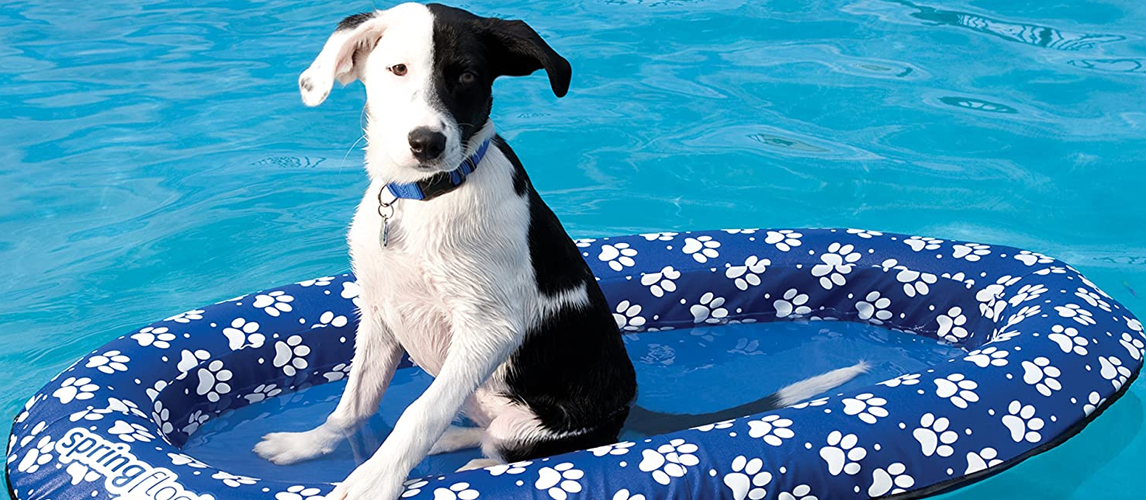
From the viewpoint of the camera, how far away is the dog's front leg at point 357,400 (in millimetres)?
2973

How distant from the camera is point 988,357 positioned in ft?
9.78

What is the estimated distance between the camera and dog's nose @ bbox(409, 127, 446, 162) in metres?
2.37

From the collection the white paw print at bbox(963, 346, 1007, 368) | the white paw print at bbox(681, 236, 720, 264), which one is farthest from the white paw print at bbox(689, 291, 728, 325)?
the white paw print at bbox(963, 346, 1007, 368)

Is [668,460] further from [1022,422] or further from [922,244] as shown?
[922,244]

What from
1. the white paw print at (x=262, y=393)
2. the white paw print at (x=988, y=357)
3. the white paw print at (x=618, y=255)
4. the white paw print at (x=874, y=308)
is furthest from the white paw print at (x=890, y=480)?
the white paw print at (x=262, y=393)

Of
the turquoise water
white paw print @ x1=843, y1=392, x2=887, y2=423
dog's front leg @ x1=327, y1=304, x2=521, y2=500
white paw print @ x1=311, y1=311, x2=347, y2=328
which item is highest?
dog's front leg @ x1=327, y1=304, x2=521, y2=500

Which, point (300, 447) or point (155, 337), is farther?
point (155, 337)

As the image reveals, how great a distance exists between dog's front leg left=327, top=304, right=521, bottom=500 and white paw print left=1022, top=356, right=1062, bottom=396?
1.20m

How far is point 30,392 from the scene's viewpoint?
13.1ft

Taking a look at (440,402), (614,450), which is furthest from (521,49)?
(614,450)

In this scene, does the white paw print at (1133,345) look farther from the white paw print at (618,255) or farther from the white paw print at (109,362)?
the white paw print at (109,362)

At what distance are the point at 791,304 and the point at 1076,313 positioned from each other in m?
0.90

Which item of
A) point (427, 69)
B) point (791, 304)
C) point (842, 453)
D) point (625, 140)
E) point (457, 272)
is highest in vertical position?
point (427, 69)

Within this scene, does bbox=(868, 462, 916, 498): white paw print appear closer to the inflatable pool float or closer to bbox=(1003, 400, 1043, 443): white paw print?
the inflatable pool float
